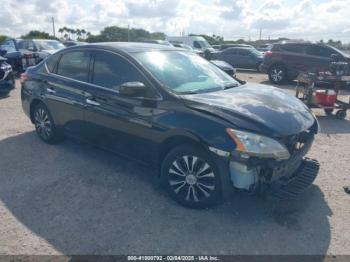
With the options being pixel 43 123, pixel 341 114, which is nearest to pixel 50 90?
pixel 43 123

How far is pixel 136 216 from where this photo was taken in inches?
132

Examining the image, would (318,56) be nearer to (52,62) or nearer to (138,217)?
(52,62)

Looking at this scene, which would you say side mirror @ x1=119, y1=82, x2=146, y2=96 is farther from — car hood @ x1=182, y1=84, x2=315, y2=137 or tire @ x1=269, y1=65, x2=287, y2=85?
tire @ x1=269, y1=65, x2=287, y2=85

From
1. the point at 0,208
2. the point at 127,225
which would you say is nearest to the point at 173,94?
the point at 127,225

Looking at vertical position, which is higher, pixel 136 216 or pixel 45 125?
pixel 45 125

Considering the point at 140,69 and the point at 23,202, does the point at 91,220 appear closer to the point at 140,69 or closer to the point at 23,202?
the point at 23,202

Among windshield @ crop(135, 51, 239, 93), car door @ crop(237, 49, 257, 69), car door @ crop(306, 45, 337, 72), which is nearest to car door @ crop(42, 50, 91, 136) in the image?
windshield @ crop(135, 51, 239, 93)

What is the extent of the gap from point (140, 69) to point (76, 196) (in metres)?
1.69

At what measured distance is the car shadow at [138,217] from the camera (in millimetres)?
2918

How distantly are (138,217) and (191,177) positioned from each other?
0.70 meters

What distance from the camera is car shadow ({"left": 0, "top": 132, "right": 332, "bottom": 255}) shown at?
2.92 meters

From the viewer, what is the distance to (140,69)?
3.74m

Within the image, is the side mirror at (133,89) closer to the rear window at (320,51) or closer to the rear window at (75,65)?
the rear window at (75,65)

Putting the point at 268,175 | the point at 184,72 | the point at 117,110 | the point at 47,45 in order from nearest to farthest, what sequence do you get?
1. the point at 268,175
2. the point at 117,110
3. the point at 184,72
4. the point at 47,45
